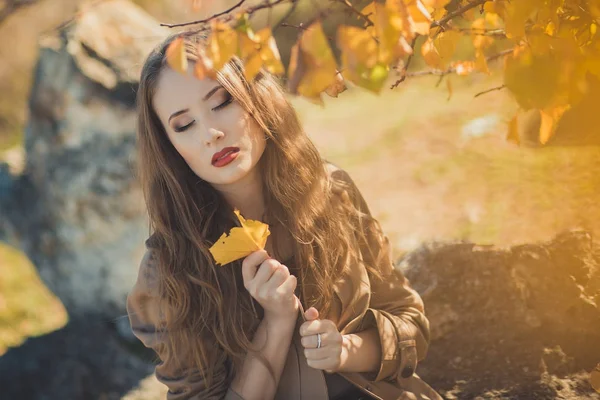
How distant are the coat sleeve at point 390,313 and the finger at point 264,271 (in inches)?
16.6

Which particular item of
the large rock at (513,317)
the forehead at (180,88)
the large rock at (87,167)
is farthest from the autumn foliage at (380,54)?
the large rock at (87,167)

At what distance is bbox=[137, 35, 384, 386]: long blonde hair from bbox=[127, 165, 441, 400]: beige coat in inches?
2.0

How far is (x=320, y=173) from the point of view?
2143mm

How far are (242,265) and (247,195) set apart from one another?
10.5 inches

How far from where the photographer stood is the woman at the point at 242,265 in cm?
187

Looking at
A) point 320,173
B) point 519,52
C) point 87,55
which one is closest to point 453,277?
point 320,173

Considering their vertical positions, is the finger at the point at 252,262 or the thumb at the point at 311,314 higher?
the finger at the point at 252,262

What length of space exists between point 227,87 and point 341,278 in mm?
670

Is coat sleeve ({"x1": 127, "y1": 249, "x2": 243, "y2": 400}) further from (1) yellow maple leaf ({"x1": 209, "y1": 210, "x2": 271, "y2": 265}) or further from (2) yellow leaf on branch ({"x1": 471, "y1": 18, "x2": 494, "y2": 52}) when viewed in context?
(2) yellow leaf on branch ({"x1": 471, "y1": 18, "x2": 494, "y2": 52})

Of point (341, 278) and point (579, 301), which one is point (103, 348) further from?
point (579, 301)

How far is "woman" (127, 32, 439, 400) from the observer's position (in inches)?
73.7

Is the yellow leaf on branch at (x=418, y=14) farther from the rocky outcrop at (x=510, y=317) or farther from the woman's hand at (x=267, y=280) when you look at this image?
the rocky outcrop at (x=510, y=317)

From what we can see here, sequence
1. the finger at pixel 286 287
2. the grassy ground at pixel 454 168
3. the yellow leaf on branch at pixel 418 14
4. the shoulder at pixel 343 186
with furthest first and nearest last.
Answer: the grassy ground at pixel 454 168, the shoulder at pixel 343 186, the finger at pixel 286 287, the yellow leaf on branch at pixel 418 14

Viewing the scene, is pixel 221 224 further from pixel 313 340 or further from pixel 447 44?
pixel 447 44
